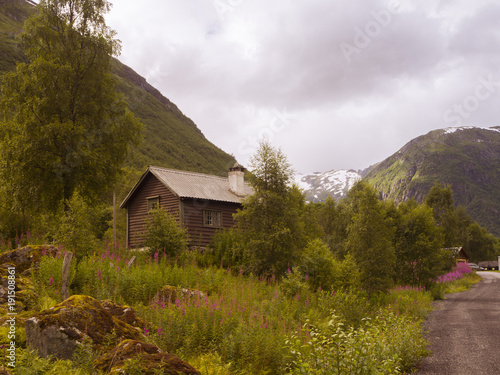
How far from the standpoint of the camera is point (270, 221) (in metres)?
19.7

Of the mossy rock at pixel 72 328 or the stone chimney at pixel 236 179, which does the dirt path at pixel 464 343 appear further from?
the stone chimney at pixel 236 179

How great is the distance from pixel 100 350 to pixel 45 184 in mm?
15121

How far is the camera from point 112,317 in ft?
21.8

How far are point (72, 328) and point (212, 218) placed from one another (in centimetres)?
2115

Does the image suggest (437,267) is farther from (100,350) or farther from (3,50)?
(3,50)

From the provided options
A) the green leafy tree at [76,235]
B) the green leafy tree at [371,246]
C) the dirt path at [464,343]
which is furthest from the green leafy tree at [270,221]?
the green leafy tree at [76,235]

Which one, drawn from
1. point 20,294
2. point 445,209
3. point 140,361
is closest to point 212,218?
point 20,294

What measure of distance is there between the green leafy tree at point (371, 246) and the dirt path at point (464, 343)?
270 centimetres

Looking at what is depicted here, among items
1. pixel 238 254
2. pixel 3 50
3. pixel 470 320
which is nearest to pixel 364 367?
pixel 470 320

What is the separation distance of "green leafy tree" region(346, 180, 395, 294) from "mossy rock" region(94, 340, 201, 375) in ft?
42.6

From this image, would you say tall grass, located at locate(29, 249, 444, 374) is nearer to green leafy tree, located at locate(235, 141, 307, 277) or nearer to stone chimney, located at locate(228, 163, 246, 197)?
green leafy tree, located at locate(235, 141, 307, 277)

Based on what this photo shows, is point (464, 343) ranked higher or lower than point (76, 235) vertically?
lower

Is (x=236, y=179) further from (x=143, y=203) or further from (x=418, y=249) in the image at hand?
(x=418, y=249)

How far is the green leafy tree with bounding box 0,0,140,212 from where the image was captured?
18.1 metres
